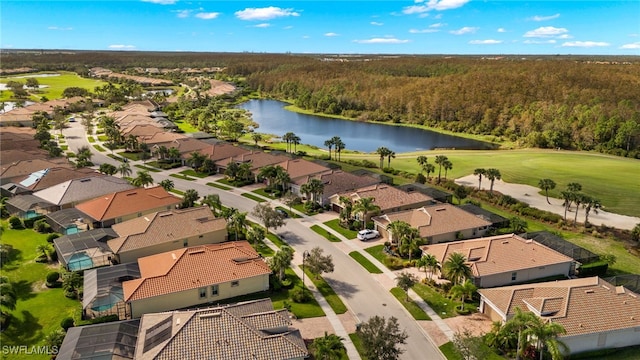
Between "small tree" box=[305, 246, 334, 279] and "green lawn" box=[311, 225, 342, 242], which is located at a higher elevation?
"small tree" box=[305, 246, 334, 279]

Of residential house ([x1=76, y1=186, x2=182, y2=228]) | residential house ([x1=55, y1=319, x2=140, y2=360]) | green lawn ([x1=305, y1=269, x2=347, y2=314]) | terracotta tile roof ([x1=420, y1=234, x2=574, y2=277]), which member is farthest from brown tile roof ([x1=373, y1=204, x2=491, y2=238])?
residential house ([x1=55, y1=319, x2=140, y2=360])

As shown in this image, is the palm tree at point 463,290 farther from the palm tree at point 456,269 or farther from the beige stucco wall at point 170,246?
the beige stucco wall at point 170,246

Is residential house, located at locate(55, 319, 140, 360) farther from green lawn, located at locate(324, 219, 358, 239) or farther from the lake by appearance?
the lake

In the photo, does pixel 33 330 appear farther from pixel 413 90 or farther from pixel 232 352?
pixel 413 90

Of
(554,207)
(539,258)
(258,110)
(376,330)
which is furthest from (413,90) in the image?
(376,330)

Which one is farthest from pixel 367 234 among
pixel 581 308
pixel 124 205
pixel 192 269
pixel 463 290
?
pixel 124 205
